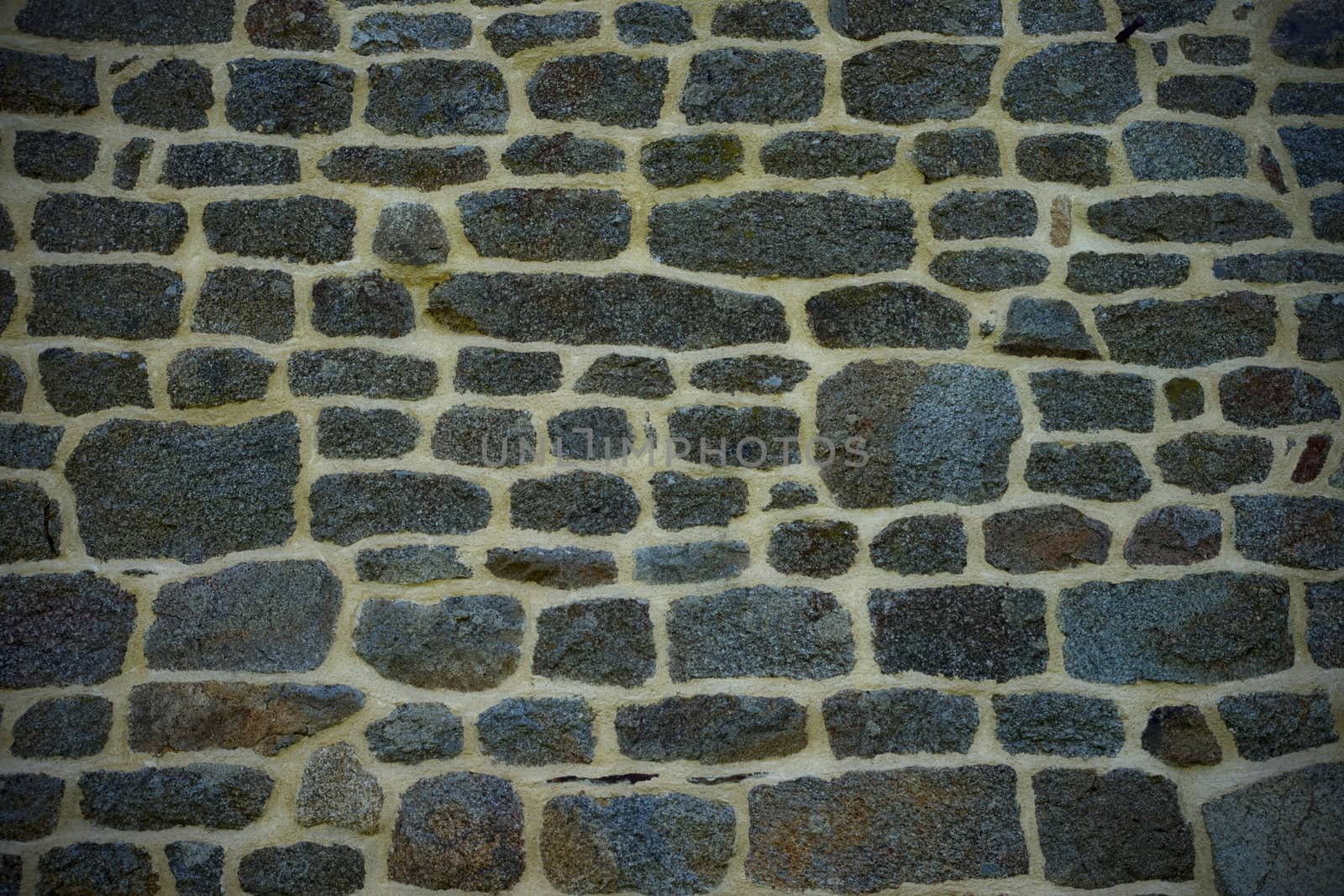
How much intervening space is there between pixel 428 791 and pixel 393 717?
178 millimetres

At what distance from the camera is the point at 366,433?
92.5 inches

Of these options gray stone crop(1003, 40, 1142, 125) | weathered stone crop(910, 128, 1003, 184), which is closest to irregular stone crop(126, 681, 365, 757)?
weathered stone crop(910, 128, 1003, 184)

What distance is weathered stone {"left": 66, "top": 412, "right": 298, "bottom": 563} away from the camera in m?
2.32

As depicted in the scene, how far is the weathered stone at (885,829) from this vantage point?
224 centimetres

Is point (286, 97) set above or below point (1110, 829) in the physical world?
above

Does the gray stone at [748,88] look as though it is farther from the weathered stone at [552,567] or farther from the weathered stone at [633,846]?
the weathered stone at [633,846]

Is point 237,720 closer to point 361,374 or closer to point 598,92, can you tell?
point 361,374

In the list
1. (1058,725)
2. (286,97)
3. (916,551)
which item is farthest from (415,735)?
(286,97)

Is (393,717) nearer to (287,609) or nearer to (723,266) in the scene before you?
(287,609)

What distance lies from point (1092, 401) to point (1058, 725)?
746 millimetres

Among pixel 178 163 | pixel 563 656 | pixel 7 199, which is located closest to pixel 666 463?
pixel 563 656

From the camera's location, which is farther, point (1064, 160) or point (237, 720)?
point (1064, 160)

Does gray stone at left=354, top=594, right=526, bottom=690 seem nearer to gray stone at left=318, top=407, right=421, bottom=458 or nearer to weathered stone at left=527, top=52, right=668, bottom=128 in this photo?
gray stone at left=318, top=407, right=421, bottom=458

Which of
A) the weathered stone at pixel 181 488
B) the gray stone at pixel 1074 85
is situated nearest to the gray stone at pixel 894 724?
the weathered stone at pixel 181 488
